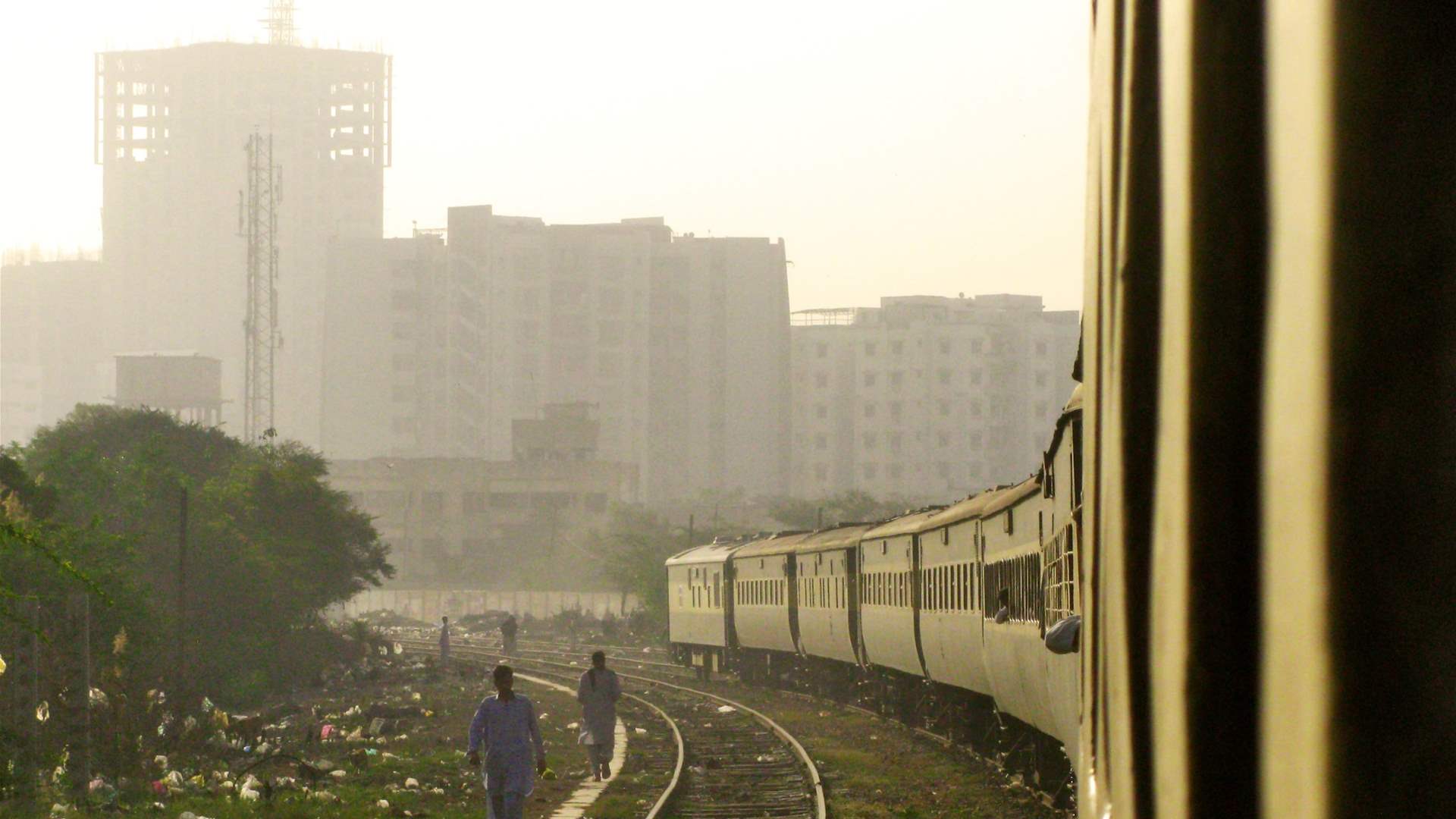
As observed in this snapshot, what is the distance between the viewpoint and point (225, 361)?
182 m

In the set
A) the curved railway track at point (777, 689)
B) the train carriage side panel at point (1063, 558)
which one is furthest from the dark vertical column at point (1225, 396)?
the curved railway track at point (777, 689)

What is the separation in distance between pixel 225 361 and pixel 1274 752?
615 feet

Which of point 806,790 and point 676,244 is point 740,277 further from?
point 806,790

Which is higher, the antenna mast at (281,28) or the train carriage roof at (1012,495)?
the antenna mast at (281,28)

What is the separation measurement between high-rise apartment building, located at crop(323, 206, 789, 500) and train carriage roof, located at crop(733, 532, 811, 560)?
9493cm

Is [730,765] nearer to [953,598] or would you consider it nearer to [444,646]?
[953,598]

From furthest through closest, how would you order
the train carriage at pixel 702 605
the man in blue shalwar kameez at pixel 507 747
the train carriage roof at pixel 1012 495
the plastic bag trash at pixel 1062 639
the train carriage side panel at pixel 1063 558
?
the train carriage at pixel 702 605 < the train carriage roof at pixel 1012 495 < the man in blue shalwar kameez at pixel 507 747 < the train carriage side panel at pixel 1063 558 < the plastic bag trash at pixel 1062 639

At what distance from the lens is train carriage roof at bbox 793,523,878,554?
1073 inches

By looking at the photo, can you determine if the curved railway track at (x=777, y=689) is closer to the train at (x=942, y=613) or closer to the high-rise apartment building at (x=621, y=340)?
the train at (x=942, y=613)

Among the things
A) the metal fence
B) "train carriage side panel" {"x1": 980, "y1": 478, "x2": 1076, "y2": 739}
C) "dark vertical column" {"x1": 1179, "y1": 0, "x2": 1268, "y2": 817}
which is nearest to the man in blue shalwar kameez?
"train carriage side panel" {"x1": 980, "y1": 478, "x2": 1076, "y2": 739}

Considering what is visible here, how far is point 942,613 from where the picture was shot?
19750mm

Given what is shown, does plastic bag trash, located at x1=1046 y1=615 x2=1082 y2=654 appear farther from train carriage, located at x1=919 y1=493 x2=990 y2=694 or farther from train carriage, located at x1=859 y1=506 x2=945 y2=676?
train carriage, located at x1=859 y1=506 x2=945 y2=676

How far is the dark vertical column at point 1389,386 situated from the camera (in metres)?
1.23

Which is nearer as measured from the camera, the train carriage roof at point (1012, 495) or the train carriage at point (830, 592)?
the train carriage roof at point (1012, 495)
